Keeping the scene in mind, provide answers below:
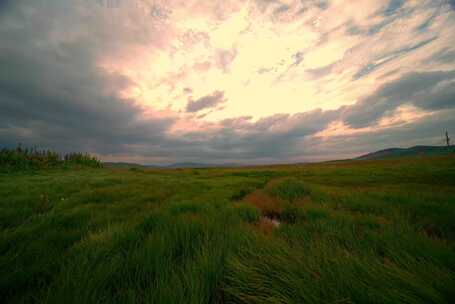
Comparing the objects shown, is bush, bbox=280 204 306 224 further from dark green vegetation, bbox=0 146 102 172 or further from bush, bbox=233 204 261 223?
dark green vegetation, bbox=0 146 102 172

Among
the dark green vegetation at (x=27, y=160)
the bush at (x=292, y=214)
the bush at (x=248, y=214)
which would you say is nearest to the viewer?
the bush at (x=248, y=214)

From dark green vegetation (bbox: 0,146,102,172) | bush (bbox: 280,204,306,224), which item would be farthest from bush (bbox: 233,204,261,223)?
dark green vegetation (bbox: 0,146,102,172)

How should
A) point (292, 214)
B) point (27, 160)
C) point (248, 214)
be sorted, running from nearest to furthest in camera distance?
1. point (248, 214)
2. point (292, 214)
3. point (27, 160)

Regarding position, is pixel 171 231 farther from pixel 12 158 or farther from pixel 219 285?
pixel 12 158

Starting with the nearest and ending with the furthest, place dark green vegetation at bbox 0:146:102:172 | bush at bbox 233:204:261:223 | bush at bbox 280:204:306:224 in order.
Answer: bush at bbox 233:204:261:223 → bush at bbox 280:204:306:224 → dark green vegetation at bbox 0:146:102:172

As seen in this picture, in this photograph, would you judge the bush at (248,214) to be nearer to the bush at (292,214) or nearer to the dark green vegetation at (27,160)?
the bush at (292,214)

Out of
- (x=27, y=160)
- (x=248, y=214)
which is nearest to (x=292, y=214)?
(x=248, y=214)

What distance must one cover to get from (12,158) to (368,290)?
4514cm

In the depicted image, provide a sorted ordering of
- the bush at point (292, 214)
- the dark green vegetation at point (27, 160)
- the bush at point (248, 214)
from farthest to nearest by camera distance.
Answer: the dark green vegetation at point (27, 160) < the bush at point (292, 214) < the bush at point (248, 214)

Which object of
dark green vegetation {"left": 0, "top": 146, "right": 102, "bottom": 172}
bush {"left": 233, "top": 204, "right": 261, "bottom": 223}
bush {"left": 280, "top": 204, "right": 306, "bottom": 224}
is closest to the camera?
bush {"left": 233, "top": 204, "right": 261, "bottom": 223}

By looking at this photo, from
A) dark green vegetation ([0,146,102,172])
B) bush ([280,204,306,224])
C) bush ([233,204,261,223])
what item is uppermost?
dark green vegetation ([0,146,102,172])

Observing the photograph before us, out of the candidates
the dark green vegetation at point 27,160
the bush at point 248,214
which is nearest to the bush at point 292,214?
the bush at point 248,214

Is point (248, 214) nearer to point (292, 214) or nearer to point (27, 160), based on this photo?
point (292, 214)

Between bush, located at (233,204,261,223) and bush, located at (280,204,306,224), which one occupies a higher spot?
bush, located at (233,204,261,223)
